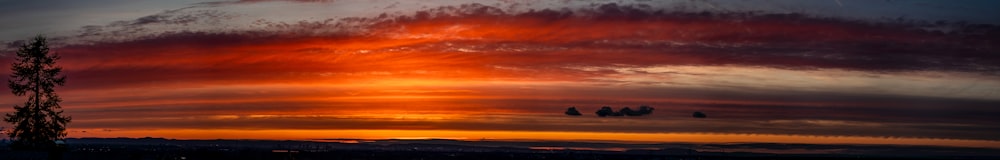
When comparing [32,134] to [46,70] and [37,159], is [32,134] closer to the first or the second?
[46,70]

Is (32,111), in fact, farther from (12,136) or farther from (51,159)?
(51,159)

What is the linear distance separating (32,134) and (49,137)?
1.66 meters

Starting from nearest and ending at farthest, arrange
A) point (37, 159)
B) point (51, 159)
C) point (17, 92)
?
point (17, 92) → point (51, 159) → point (37, 159)

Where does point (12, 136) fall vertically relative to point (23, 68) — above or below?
below

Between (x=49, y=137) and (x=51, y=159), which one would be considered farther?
(x=51, y=159)

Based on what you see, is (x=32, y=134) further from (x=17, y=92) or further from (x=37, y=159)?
(x=37, y=159)

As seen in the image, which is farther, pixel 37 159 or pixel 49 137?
pixel 37 159

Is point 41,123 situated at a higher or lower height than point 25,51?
lower

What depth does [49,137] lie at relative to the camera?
93.1m

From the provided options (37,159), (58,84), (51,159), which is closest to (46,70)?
(58,84)

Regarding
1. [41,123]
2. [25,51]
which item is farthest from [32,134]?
[25,51]

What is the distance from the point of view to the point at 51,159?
99500 mm

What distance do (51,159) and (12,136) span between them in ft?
28.7

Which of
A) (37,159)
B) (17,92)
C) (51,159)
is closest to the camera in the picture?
(17,92)
